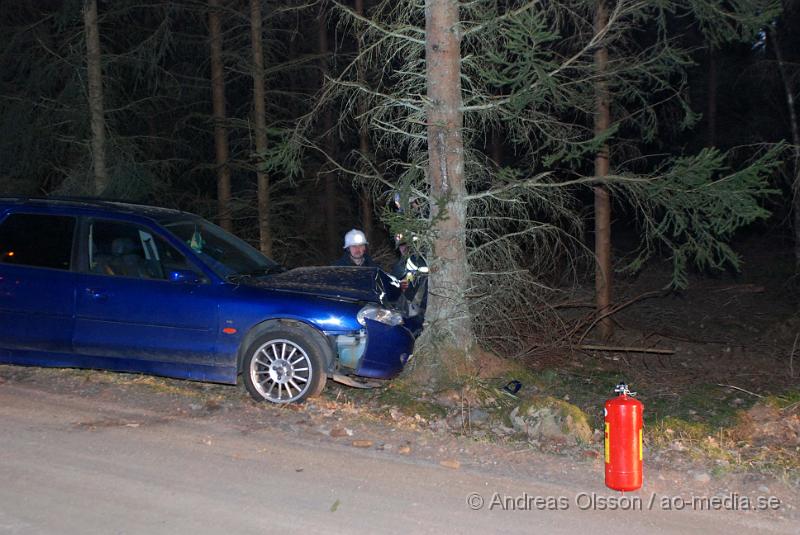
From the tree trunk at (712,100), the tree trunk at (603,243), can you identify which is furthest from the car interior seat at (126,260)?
the tree trunk at (712,100)

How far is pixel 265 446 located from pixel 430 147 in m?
3.77

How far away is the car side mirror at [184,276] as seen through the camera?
782 centimetres

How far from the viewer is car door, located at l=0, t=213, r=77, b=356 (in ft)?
26.3

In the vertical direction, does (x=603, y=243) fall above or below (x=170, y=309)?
above

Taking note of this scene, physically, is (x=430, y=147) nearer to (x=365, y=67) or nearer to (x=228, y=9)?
(x=365, y=67)

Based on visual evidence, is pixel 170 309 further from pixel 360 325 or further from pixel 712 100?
pixel 712 100

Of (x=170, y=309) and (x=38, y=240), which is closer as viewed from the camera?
(x=170, y=309)

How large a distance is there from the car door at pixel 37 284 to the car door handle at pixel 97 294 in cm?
19

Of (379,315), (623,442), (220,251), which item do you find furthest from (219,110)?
(623,442)

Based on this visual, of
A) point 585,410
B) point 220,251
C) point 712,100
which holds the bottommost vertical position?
point 585,410

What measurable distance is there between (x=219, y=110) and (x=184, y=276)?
453 inches

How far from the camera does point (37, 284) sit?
8.09 metres

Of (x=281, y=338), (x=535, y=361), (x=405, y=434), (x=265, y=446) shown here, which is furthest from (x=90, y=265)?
(x=535, y=361)

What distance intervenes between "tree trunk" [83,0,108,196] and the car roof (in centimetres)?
747
